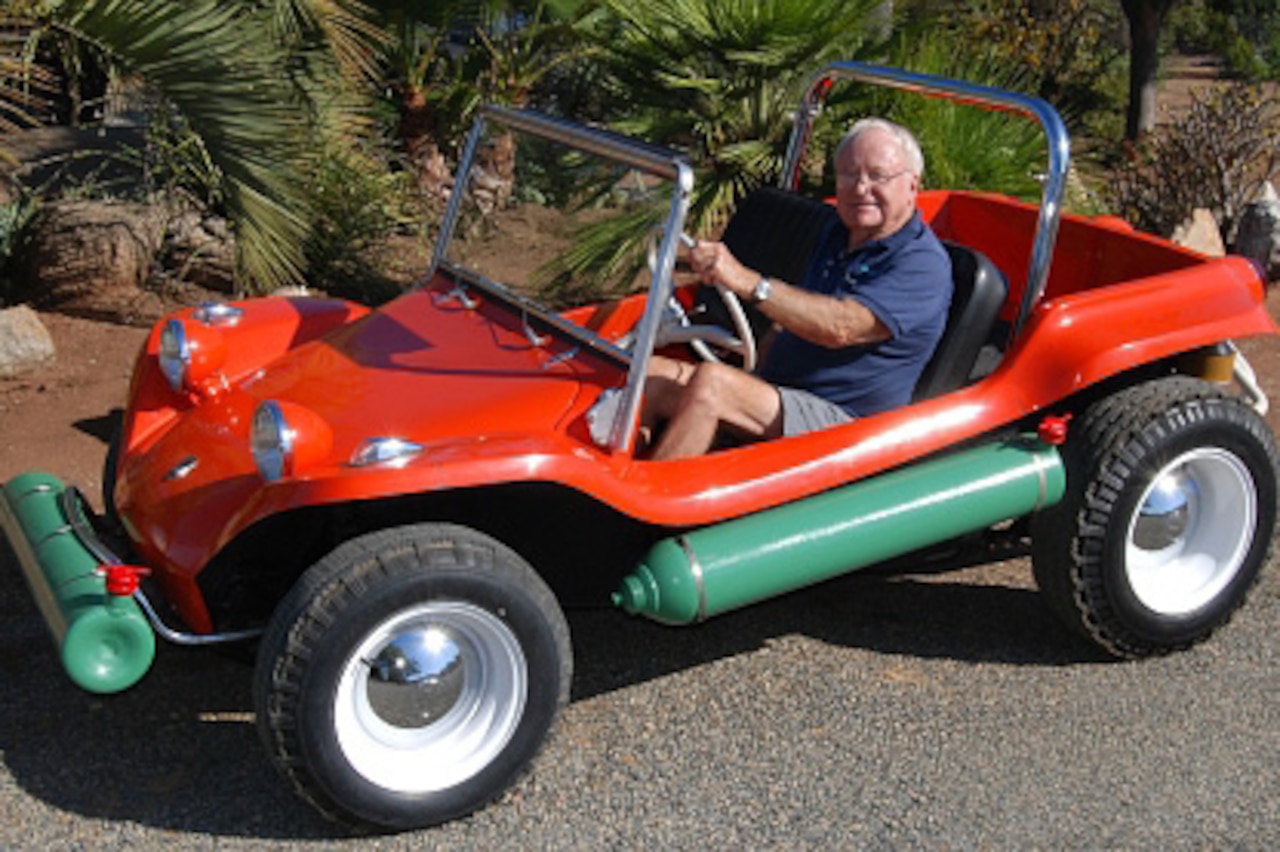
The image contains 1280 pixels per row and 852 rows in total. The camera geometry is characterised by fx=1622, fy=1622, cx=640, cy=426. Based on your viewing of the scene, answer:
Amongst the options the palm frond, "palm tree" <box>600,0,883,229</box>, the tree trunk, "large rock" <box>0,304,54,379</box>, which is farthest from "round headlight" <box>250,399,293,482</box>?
the tree trunk

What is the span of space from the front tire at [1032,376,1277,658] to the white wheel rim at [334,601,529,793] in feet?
4.69

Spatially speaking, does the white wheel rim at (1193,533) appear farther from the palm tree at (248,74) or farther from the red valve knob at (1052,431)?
the palm tree at (248,74)

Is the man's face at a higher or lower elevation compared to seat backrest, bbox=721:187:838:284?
higher

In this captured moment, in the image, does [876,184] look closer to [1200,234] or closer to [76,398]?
[76,398]

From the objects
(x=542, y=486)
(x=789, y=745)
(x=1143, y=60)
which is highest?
(x=1143, y=60)

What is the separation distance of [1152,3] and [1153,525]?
7.07 m

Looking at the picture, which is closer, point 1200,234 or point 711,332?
point 711,332

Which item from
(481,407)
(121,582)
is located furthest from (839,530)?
(121,582)

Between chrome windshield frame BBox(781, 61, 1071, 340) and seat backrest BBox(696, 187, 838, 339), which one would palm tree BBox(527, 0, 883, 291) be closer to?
seat backrest BBox(696, 187, 838, 339)

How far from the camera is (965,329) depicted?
12.9 ft

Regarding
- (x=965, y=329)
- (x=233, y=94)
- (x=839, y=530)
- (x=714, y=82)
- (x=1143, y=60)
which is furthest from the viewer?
(x=1143, y=60)

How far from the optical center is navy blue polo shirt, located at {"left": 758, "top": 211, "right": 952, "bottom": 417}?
3871mm

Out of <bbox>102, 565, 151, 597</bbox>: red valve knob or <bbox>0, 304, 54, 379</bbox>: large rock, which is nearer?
<bbox>102, 565, 151, 597</bbox>: red valve knob

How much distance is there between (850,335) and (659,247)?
57cm
